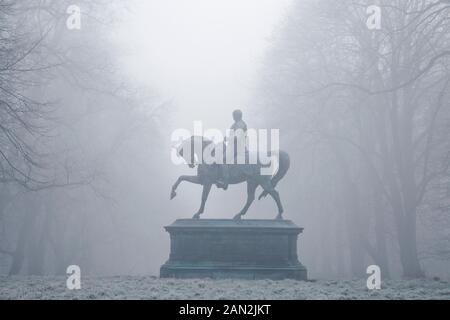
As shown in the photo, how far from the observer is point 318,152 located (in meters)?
24.9

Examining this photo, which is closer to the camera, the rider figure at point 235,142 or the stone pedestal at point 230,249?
the stone pedestal at point 230,249

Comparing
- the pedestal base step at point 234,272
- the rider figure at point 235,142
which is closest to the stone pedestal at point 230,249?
the pedestal base step at point 234,272

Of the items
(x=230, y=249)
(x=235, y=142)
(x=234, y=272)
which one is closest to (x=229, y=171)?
(x=235, y=142)

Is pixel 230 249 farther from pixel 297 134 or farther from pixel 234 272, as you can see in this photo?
pixel 297 134

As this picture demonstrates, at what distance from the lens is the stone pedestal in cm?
1372

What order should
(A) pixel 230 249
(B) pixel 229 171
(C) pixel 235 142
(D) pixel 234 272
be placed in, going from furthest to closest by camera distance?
(B) pixel 229 171, (C) pixel 235 142, (A) pixel 230 249, (D) pixel 234 272

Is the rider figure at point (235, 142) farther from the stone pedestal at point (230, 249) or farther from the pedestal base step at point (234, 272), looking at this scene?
the pedestal base step at point (234, 272)

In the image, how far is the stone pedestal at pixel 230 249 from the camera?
540 inches

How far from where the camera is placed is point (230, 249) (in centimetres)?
1395

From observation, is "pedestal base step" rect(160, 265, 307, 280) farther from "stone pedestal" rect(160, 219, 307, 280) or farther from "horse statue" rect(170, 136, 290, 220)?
"horse statue" rect(170, 136, 290, 220)

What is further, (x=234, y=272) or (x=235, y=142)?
(x=235, y=142)

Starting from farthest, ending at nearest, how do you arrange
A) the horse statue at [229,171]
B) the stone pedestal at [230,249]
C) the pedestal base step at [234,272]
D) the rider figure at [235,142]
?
1. the horse statue at [229,171]
2. the rider figure at [235,142]
3. the stone pedestal at [230,249]
4. the pedestal base step at [234,272]

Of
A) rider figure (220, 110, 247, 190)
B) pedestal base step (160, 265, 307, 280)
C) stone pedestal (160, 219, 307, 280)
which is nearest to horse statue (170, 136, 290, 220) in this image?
rider figure (220, 110, 247, 190)
